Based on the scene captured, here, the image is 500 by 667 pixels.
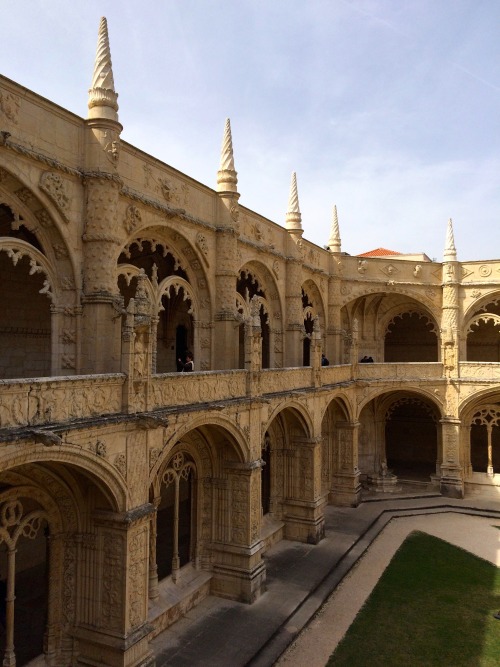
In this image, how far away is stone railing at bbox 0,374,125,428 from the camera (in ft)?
24.3

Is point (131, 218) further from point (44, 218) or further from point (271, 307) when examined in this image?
point (271, 307)

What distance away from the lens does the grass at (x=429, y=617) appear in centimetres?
1179

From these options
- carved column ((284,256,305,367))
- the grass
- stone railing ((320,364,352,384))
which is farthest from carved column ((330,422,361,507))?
the grass

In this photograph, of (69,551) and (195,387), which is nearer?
(69,551)

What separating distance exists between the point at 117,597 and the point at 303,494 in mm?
10180

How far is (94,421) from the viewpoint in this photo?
28.9 feet

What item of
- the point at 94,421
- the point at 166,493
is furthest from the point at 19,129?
the point at 166,493

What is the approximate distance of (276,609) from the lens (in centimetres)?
1363

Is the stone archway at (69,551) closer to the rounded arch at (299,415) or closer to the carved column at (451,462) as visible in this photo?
the rounded arch at (299,415)

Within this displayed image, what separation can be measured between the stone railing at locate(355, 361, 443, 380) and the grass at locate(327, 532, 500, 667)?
8497 millimetres

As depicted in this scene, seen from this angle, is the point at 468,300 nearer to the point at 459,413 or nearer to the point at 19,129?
the point at 459,413

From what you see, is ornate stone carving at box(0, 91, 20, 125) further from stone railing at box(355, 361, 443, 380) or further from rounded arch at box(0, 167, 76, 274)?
stone railing at box(355, 361, 443, 380)

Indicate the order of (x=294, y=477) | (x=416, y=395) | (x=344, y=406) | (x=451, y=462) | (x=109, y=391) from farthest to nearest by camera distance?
(x=416, y=395) → (x=451, y=462) → (x=344, y=406) → (x=294, y=477) → (x=109, y=391)

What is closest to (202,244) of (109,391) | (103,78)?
(103,78)
